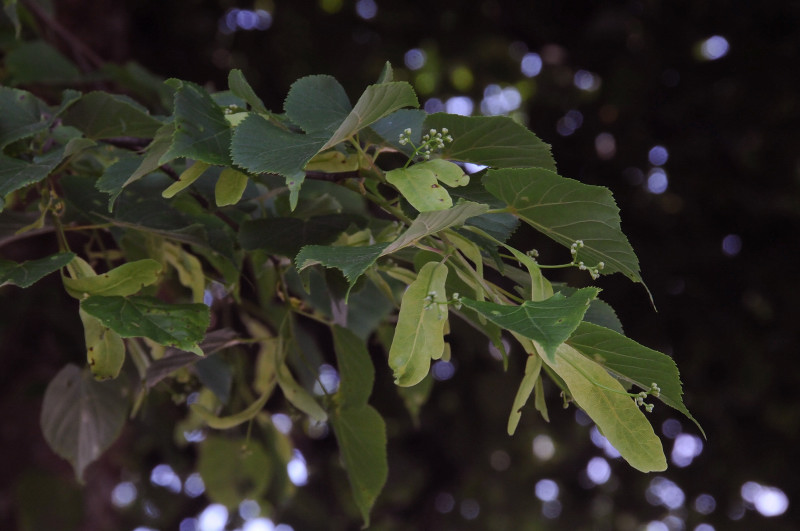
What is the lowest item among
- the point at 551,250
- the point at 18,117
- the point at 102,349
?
the point at 551,250

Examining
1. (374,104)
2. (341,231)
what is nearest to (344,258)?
(374,104)

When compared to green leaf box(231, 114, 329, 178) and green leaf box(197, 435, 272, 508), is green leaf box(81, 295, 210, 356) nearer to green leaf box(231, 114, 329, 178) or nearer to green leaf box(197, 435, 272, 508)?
green leaf box(231, 114, 329, 178)

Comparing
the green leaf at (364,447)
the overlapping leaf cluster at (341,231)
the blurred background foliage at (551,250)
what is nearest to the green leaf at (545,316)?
the overlapping leaf cluster at (341,231)

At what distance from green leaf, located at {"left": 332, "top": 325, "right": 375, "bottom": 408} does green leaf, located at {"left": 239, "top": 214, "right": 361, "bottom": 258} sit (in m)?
0.14

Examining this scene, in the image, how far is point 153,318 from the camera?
22.5 inches

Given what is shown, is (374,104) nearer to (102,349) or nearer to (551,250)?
(102,349)

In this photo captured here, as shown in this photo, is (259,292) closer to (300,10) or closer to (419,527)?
(300,10)

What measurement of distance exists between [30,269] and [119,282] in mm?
67

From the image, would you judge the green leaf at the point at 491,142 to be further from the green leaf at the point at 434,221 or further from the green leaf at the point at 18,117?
the green leaf at the point at 18,117

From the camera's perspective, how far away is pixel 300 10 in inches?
83.4

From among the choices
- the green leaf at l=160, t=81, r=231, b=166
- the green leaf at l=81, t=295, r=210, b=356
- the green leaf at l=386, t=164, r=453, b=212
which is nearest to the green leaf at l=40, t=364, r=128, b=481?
the green leaf at l=81, t=295, r=210, b=356

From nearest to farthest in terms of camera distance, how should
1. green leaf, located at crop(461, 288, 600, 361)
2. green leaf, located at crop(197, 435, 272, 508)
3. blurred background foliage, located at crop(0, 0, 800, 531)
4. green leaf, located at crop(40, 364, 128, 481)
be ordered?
green leaf, located at crop(461, 288, 600, 361), green leaf, located at crop(40, 364, 128, 481), green leaf, located at crop(197, 435, 272, 508), blurred background foliage, located at crop(0, 0, 800, 531)

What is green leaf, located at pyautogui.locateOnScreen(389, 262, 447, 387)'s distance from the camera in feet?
1.53

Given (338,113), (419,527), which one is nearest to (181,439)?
(419,527)
